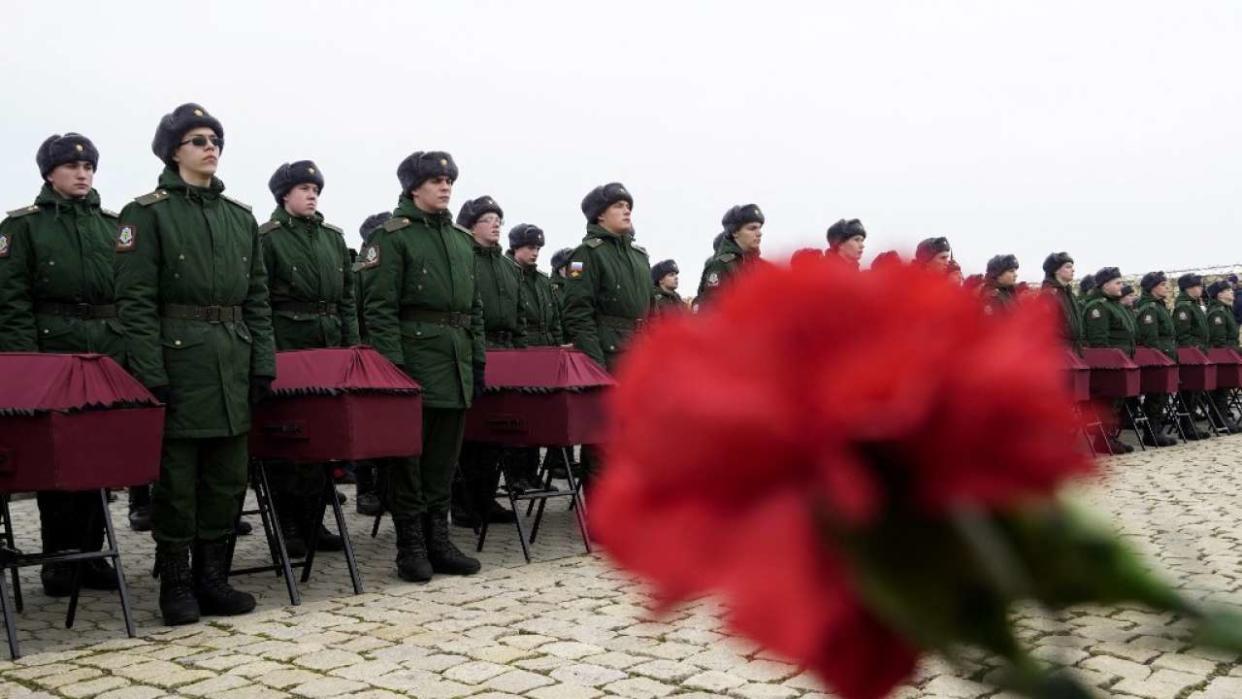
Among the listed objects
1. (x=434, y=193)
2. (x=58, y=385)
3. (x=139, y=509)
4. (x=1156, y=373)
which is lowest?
(x=139, y=509)

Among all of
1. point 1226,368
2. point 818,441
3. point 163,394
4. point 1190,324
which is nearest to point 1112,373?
point 1226,368

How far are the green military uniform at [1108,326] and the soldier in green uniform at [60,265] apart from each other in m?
12.7

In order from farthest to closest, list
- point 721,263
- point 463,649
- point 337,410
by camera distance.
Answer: point 721,263 → point 337,410 → point 463,649

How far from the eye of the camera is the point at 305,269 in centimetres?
866

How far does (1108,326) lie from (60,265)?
43.3 ft

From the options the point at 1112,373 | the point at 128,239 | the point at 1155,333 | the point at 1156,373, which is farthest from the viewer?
the point at 1155,333

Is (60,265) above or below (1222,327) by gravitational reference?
above

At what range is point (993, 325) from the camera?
0.49 metres

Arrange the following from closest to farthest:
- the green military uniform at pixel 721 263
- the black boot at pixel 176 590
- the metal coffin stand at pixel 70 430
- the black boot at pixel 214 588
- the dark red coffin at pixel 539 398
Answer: the metal coffin stand at pixel 70 430
the black boot at pixel 176 590
the black boot at pixel 214 588
the dark red coffin at pixel 539 398
the green military uniform at pixel 721 263

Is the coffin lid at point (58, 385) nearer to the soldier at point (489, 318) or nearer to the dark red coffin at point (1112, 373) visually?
the soldier at point (489, 318)

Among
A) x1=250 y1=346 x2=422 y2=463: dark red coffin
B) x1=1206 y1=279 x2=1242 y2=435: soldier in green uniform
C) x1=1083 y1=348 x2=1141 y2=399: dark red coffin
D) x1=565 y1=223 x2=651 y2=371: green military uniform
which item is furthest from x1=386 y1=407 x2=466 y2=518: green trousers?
x1=1206 y1=279 x2=1242 y2=435: soldier in green uniform

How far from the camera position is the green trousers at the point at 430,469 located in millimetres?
7125

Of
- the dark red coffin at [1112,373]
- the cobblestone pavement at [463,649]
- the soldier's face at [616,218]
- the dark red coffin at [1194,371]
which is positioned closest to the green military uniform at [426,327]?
the cobblestone pavement at [463,649]

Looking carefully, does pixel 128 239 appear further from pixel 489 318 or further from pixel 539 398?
pixel 489 318
